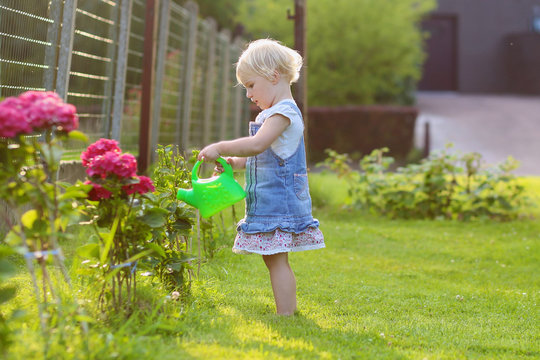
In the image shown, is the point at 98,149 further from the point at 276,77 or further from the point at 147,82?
the point at 147,82

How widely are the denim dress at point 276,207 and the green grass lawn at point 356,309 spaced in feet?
1.15

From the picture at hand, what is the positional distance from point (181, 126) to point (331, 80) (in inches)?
359

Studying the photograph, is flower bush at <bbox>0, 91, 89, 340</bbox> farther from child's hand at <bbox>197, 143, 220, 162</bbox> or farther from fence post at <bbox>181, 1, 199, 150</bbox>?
fence post at <bbox>181, 1, 199, 150</bbox>

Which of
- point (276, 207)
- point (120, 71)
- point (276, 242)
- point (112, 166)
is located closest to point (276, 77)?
point (276, 207)

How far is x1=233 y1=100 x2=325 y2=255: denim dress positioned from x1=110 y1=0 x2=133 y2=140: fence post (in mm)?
2935

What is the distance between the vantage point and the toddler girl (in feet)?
10.4

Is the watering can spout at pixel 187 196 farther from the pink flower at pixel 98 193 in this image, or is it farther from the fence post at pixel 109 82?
the fence post at pixel 109 82

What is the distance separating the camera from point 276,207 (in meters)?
3.20

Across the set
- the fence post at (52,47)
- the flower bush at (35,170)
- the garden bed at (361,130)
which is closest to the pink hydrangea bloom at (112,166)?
the flower bush at (35,170)

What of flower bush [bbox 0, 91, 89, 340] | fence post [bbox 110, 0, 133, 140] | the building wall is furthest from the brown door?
flower bush [bbox 0, 91, 89, 340]

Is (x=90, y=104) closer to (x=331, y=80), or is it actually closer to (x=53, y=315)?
(x=53, y=315)

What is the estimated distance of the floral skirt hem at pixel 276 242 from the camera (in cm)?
314

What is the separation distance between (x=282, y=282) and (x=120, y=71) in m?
3.40

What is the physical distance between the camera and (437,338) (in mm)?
3062
